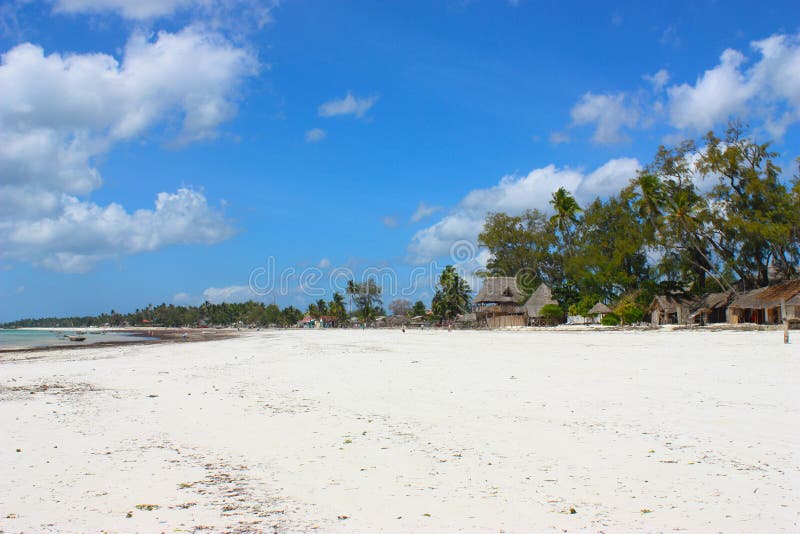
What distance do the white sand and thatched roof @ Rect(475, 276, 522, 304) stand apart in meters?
54.1

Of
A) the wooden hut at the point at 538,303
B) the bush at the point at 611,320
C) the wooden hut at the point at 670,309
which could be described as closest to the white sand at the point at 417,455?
the bush at the point at 611,320

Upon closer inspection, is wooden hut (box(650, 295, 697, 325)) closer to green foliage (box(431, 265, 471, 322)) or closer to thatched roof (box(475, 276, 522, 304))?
thatched roof (box(475, 276, 522, 304))

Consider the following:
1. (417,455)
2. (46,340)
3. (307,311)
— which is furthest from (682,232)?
(307,311)

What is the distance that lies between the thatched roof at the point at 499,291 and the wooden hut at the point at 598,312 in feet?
44.2

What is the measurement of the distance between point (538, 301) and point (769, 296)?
26.1 m

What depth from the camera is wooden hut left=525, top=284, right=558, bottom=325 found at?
6057 centimetres

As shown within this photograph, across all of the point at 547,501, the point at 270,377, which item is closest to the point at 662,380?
the point at 547,501

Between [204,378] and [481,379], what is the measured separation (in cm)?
749

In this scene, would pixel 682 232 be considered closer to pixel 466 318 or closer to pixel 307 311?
pixel 466 318

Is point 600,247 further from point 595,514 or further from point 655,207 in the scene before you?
point 595,514

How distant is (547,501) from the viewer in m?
4.87

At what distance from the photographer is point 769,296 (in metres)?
38.3

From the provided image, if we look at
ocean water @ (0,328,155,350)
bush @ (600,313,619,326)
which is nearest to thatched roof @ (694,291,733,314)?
bush @ (600,313,619,326)

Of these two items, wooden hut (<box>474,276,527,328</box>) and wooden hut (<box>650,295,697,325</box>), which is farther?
wooden hut (<box>474,276,527,328</box>)
